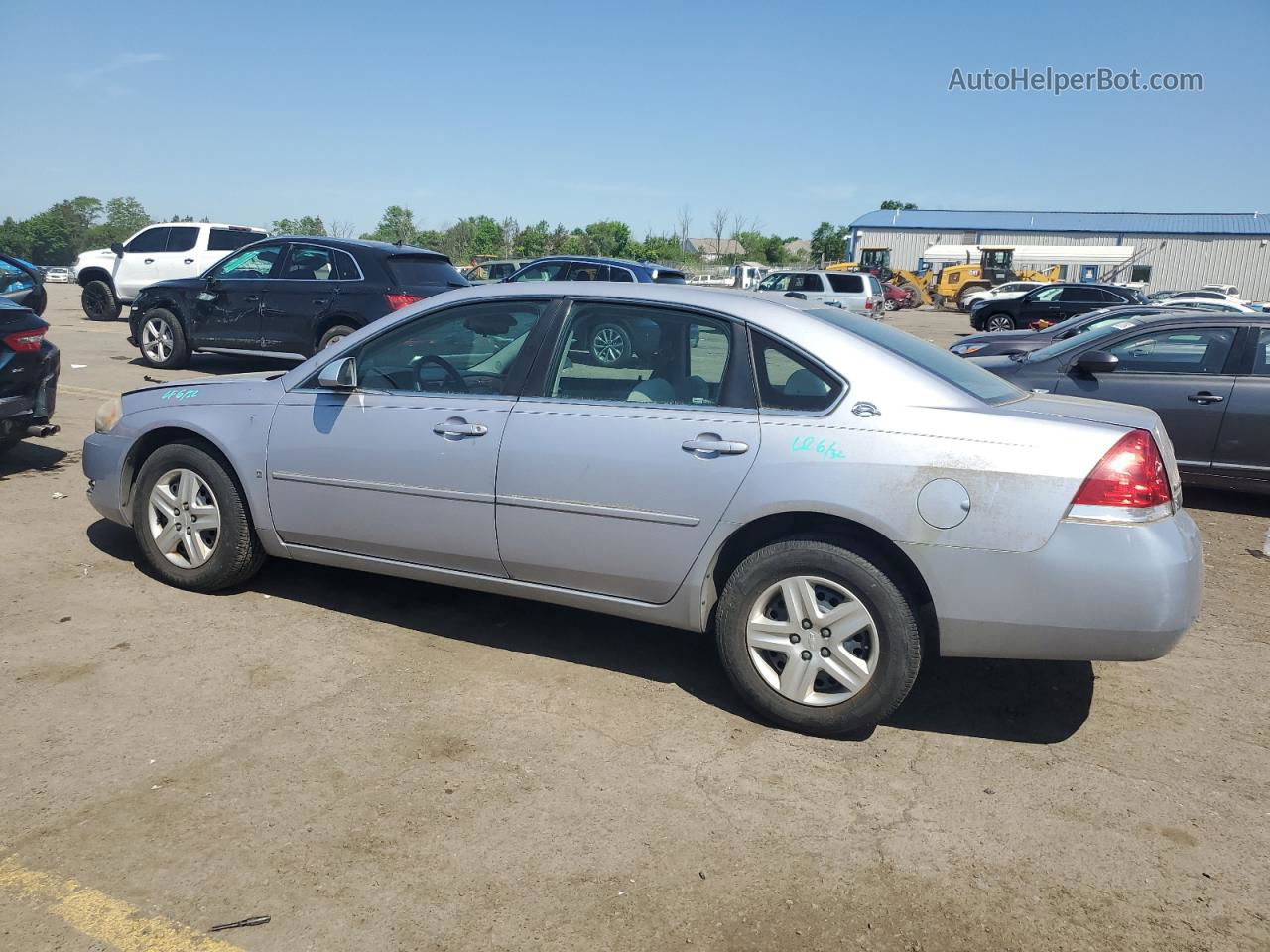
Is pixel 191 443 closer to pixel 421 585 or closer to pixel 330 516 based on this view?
pixel 330 516

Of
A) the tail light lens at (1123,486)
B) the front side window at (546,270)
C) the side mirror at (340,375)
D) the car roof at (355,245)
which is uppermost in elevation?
the car roof at (355,245)

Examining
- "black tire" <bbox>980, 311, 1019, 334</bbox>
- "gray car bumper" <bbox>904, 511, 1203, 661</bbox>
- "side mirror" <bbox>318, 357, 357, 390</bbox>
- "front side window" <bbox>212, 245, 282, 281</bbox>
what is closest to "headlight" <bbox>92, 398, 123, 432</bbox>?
"side mirror" <bbox>318, 357, 357, 390</bbox>

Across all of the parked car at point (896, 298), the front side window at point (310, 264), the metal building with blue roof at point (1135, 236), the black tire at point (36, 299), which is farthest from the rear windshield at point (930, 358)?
the metal building with blue roof at point (1135, 236)

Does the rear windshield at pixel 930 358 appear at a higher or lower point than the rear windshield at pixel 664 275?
lower

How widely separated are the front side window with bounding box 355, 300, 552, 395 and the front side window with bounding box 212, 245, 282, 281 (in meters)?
8.02

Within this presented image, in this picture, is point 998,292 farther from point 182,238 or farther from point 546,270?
point 182,238

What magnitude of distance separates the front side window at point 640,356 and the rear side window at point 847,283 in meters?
24.5

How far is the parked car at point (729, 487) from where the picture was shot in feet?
11.4

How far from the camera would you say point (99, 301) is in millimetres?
18953

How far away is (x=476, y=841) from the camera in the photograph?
3037mm

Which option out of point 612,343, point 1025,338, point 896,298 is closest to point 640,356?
point 612,343

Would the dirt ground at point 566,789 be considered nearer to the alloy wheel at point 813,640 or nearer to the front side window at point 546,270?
the alloy wheel at point 813,640

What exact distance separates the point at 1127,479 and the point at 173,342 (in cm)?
1174

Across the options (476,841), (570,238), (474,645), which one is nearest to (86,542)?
(474,645)
